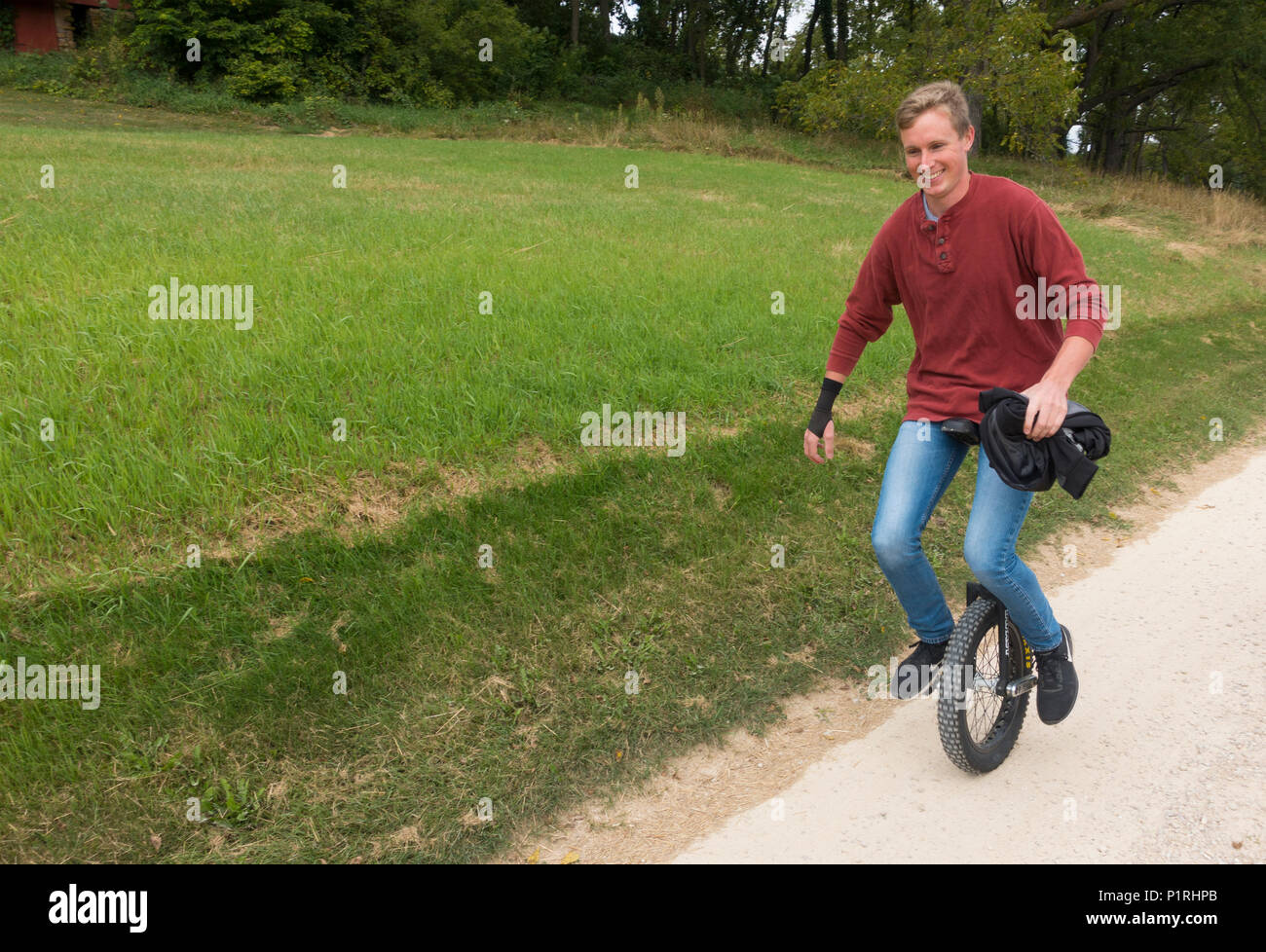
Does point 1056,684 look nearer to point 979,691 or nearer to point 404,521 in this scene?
point 979,691

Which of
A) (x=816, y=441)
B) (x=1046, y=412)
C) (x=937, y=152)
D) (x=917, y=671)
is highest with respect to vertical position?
(x=937, y=152)

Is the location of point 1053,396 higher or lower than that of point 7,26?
lower

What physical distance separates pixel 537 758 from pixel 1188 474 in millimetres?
6772

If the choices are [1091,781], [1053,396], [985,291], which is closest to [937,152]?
[985,291]

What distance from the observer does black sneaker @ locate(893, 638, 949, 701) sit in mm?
4008

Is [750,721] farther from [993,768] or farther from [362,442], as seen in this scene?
[362,442]

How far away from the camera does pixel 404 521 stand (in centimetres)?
510

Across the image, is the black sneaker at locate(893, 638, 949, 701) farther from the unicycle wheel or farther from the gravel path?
the unicycle wheel

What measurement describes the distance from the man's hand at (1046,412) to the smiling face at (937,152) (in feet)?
3.20

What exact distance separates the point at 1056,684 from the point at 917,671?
69cm
